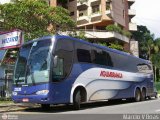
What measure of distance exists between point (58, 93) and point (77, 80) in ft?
5.04

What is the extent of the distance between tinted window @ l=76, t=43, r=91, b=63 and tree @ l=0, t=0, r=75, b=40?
28.7 feet

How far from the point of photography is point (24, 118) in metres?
13.8

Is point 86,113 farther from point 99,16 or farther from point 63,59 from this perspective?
point 99,16

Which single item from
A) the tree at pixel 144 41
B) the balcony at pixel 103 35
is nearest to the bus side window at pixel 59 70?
the balcony at pixel 103 35

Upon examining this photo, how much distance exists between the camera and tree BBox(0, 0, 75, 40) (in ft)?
→ 90.1

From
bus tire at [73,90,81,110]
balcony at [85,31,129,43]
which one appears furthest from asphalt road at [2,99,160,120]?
balcony at [85,31,129,43]

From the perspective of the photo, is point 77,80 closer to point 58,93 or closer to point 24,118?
point 58,93

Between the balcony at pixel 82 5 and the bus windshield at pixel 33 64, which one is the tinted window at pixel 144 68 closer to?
the bus windshield at pixel 33 64

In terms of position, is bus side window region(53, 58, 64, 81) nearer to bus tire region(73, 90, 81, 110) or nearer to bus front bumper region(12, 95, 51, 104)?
bus front bumper region(12, 95, 51, 104)

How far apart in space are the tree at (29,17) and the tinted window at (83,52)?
28.7ft

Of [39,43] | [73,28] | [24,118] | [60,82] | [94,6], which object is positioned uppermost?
[94,6]

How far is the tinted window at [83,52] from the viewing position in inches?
713

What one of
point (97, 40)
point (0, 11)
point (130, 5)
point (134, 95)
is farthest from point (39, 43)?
point (130, 5)

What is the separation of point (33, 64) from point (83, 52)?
2.91m
